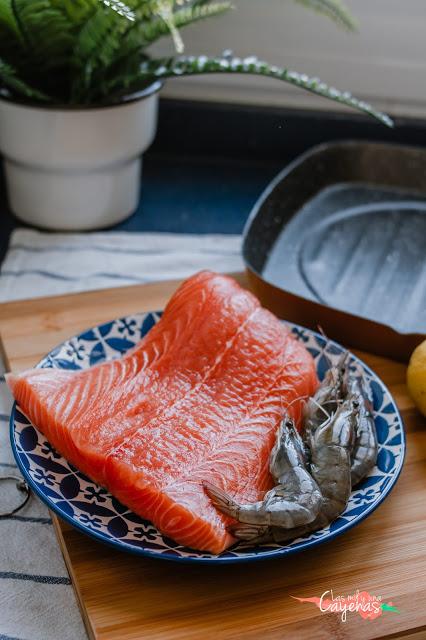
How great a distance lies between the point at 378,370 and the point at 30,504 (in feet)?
1.71

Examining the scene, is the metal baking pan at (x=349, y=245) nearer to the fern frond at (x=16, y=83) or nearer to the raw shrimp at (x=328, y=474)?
the raw shrimp at (x=328, y=474)

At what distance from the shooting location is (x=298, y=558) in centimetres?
98

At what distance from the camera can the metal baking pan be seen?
1.29m

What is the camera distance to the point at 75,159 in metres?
1.50

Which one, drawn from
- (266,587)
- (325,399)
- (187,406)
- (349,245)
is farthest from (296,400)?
(349,245)

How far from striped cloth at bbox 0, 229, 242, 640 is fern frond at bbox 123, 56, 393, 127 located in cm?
30

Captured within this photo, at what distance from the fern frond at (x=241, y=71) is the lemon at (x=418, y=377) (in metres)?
0.40

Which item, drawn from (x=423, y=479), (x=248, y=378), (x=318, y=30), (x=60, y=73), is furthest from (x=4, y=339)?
(x=318, y=30)

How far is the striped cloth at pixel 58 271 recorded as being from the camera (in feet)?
3.39

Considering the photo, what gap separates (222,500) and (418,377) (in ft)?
1.18

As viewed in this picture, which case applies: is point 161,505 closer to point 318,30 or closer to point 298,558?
point 298,558

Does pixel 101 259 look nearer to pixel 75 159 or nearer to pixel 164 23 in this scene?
pixel 75 159

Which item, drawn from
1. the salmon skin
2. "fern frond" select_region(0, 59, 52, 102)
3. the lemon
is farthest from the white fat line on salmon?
"fern frond" select_region(0, 59, 52, 102)

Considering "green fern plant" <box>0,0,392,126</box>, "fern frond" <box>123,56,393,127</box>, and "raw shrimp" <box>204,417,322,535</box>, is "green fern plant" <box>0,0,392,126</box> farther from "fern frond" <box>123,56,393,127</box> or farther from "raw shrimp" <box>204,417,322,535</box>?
"raw shrimp" <box>204,417,322,535</box>
